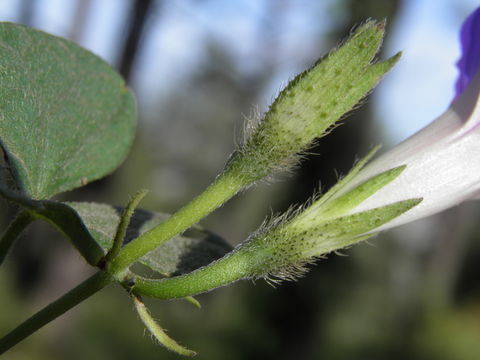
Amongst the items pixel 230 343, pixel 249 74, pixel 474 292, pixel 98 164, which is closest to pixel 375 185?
pixel 98 164

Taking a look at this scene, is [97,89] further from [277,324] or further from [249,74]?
[249,74]

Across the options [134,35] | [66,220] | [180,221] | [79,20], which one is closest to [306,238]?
[180,221]

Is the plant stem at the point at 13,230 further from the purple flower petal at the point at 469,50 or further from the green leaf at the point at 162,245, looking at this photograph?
the purple flower petal at the point at 469,50

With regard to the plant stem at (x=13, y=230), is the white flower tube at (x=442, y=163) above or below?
above

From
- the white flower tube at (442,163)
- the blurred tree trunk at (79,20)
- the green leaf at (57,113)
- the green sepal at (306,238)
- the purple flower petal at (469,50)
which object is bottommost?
the blurred tree trunk at (79,20)

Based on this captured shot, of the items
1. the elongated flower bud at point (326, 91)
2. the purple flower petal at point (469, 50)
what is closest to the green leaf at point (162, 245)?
the elongated flower bud at point (326, 91)
